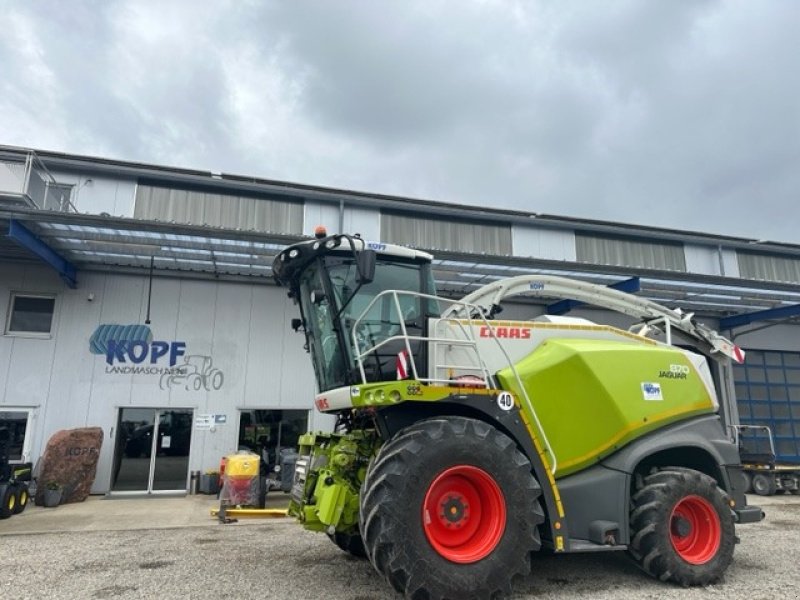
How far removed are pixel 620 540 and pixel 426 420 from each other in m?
2.25

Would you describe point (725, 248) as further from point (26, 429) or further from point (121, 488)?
point (26, 429)

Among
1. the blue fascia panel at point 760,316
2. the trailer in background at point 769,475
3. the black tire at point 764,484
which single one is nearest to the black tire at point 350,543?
the trailer in background at point 769,475

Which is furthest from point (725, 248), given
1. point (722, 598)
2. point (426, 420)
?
point (426, 420)

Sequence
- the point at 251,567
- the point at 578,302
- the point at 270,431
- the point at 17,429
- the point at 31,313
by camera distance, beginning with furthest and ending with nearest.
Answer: the point at 578,302 → the point at 270,431 → the point at 31,313 → the point at 17,429 → the point at 251,567

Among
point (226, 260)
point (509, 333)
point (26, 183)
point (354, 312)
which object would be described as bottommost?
point (509, 333)

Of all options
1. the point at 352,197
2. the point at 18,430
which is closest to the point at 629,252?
the point at 352,197

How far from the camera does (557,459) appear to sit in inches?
204

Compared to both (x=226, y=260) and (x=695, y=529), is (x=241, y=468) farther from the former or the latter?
(x=695, y=529)

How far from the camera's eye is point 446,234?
16719 millimetres

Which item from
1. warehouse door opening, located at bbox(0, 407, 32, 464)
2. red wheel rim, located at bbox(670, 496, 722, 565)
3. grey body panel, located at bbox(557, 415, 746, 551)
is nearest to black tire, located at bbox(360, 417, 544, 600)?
grey body panel, located at bbox(557, 415, 746, 551)

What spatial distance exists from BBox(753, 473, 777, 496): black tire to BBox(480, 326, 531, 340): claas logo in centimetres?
1196

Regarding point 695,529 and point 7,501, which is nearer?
point 695,529

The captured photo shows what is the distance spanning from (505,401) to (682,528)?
233 cm

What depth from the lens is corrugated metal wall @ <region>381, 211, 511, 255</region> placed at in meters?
15.9
